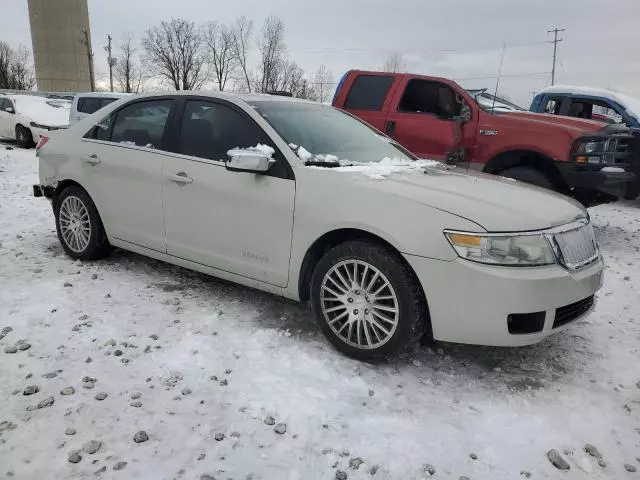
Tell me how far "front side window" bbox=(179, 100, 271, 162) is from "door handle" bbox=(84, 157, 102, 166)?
990mm

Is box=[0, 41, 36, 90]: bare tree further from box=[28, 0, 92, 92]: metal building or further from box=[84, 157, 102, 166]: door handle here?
box=[84, 157, 102, 166]: door handle

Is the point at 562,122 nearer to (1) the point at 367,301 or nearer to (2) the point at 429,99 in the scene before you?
(2) the point at 429,99

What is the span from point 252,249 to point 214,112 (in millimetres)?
1143

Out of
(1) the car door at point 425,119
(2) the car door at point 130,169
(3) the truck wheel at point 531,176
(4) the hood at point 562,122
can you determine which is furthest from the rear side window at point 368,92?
(2) the car door at point 130,169

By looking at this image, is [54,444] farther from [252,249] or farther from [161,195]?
[161,195]

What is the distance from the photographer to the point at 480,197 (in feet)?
10.1

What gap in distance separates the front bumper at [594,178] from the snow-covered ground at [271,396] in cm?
220

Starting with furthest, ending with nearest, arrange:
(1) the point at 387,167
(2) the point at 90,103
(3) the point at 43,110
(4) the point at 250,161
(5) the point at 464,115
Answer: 1. (3) the point at 43,110
2. (2) the point at 90,103
3. (5) the point at 464,115
4. (1) the point at 387,167
5. (4) the point at 250,161

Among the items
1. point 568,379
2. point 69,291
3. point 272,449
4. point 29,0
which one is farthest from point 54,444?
point 29,0

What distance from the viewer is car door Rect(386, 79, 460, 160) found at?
6.59 m

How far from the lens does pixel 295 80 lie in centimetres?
4897

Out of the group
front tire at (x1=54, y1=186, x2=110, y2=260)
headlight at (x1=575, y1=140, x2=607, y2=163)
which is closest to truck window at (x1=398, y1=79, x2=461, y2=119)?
headlight at (x1=575, y1=140, x2=607, y2=163)

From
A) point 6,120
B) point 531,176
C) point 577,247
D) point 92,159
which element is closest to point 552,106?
point 531,176

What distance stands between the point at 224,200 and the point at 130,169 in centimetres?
110
